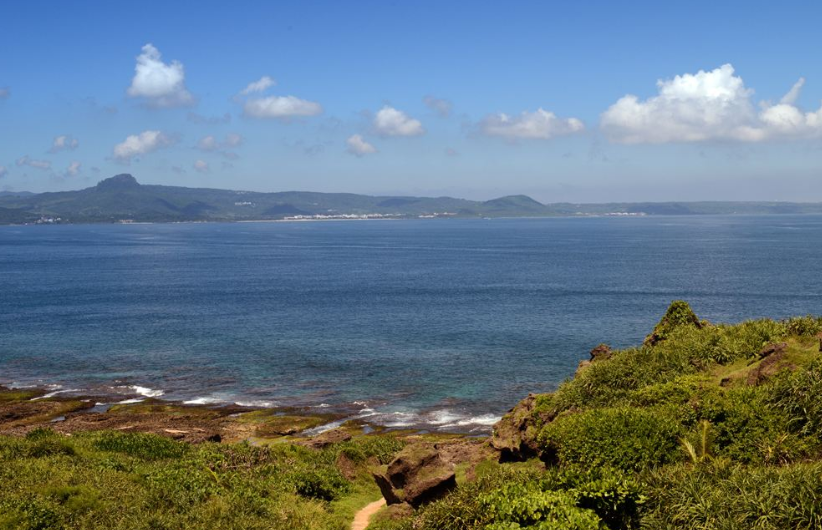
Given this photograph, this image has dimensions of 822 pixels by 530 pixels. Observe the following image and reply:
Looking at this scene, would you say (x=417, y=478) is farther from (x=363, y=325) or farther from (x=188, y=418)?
(x=363, y=325)

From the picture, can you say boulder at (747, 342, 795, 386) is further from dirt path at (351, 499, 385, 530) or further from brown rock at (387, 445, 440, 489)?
dirt path at (351, 499, 385, 530)

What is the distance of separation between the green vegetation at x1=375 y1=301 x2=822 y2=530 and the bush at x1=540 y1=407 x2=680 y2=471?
0.12 ft

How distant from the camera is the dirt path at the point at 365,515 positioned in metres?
28.3

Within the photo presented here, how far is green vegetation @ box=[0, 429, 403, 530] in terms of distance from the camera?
24531mm

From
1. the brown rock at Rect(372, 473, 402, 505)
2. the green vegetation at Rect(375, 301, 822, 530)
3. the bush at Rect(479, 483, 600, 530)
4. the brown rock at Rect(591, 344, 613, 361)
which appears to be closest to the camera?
the bush at Rect(479, 483, 600, 530)

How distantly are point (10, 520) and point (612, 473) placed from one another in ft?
66.1

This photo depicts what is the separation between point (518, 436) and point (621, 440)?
9.73m

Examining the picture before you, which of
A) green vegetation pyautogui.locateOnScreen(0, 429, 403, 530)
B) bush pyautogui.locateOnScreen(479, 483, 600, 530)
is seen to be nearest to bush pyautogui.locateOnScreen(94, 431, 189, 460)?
green vegetation pyautogui.locateOnScreen(0, 429, 403, 530)

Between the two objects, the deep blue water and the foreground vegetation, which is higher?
the foreground vegetation

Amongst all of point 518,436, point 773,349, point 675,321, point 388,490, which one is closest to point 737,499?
point 388,490

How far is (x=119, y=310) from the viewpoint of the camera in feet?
354

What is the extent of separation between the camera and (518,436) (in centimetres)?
3300

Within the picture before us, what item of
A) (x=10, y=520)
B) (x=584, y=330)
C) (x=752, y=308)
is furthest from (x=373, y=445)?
(x=752, y=308)

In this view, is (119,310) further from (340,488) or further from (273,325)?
(340,488)
